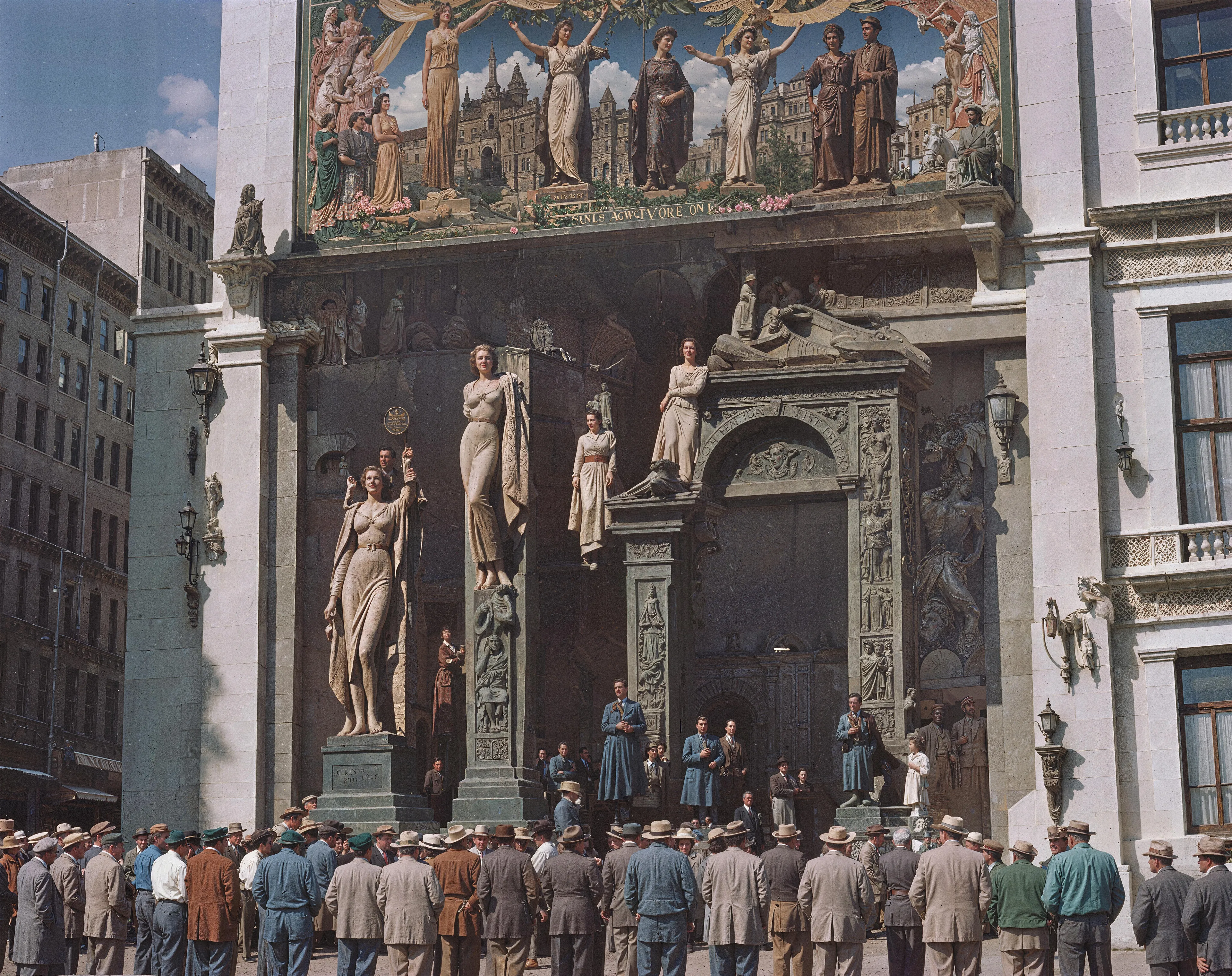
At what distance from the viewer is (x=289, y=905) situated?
2167cm

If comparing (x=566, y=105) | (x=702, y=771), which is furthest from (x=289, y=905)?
(x=566, y=105)

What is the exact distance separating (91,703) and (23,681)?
4.02 meters

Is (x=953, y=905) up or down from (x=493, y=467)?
down

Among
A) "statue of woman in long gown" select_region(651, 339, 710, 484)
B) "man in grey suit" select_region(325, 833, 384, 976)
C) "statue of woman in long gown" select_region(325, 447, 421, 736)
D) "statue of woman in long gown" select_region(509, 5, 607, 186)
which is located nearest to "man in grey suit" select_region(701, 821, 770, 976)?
"man in grey suit" select_region(325, 833, 384, 976)

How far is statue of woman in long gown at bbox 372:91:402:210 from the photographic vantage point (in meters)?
34.4

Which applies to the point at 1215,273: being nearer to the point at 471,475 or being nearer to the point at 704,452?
the point at 704,452

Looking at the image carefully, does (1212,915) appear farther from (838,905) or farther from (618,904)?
(618,904)

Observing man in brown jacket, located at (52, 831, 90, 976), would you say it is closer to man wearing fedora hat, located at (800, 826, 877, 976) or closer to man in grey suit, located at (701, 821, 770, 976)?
man in grey suit, located at (701, 821, 770, 976)

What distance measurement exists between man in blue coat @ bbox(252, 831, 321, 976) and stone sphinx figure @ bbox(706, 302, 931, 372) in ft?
42.0

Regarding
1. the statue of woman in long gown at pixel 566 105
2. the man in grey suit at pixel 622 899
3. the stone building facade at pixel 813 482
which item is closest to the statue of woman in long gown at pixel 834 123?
the stone building facade at pixel 813 482

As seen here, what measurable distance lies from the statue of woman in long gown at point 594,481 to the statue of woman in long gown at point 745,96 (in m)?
4.57

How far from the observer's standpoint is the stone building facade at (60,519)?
5456 cm

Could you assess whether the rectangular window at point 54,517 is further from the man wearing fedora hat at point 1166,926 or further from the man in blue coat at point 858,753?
the man wearing fedora hat at point 1166,926

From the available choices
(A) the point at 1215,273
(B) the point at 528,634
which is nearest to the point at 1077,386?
(A) the point at 1215,273
